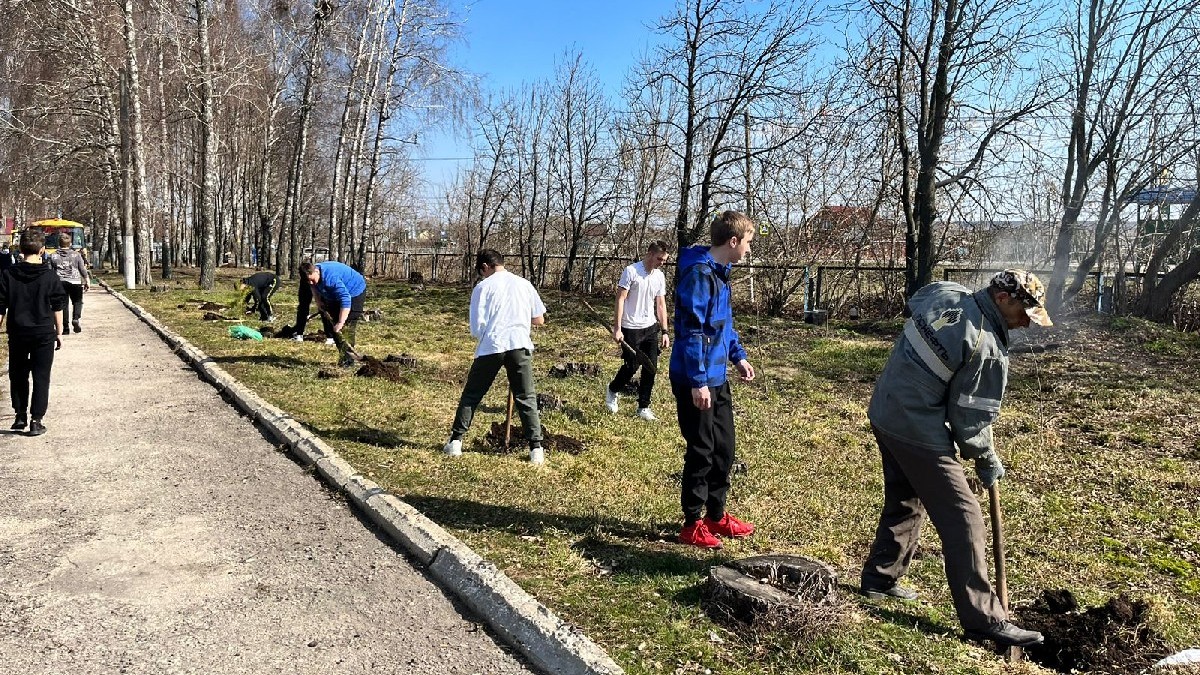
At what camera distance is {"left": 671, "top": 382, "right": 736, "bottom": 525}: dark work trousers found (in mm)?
4312

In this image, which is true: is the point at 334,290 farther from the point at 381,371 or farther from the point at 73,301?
the point at 73,301

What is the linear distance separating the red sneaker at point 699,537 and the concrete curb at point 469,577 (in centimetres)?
106

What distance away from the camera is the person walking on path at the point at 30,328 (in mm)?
6855

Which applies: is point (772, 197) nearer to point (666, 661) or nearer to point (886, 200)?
point (886, 200)

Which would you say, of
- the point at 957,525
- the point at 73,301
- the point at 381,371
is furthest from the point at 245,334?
the point at 957,525

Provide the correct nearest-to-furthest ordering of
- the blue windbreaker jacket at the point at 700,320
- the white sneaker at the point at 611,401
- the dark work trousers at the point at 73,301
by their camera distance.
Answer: the blue windbreaker jacket at the point at 700,320 < the white sneaker at the point at 611,401 < the dark work trousers at the point at 73,301

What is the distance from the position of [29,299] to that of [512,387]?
4.18 meters

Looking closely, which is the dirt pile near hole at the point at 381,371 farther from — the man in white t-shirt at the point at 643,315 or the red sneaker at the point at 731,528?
the red sneaker at the point at 731,528

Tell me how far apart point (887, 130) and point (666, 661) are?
15.0 metres

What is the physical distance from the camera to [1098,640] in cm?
340

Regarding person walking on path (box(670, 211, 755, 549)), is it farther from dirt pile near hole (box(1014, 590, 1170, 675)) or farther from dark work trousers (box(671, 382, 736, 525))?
dirt pile near hole (box(1014, 590, 1170, 675))

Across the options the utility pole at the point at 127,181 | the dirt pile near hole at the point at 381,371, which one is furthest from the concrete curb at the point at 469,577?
the utility pole at the point at 127,181

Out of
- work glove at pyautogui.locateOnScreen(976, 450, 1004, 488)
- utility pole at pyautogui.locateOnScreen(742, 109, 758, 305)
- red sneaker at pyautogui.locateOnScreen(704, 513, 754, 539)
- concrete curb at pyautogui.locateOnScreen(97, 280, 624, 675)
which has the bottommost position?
concrete curb at pyautogui.locateOnScreen(97, 280, 624, 675)

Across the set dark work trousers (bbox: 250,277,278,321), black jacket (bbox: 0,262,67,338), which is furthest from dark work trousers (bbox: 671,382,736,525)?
dark work trousers (bbox: 250,277,278,321)
